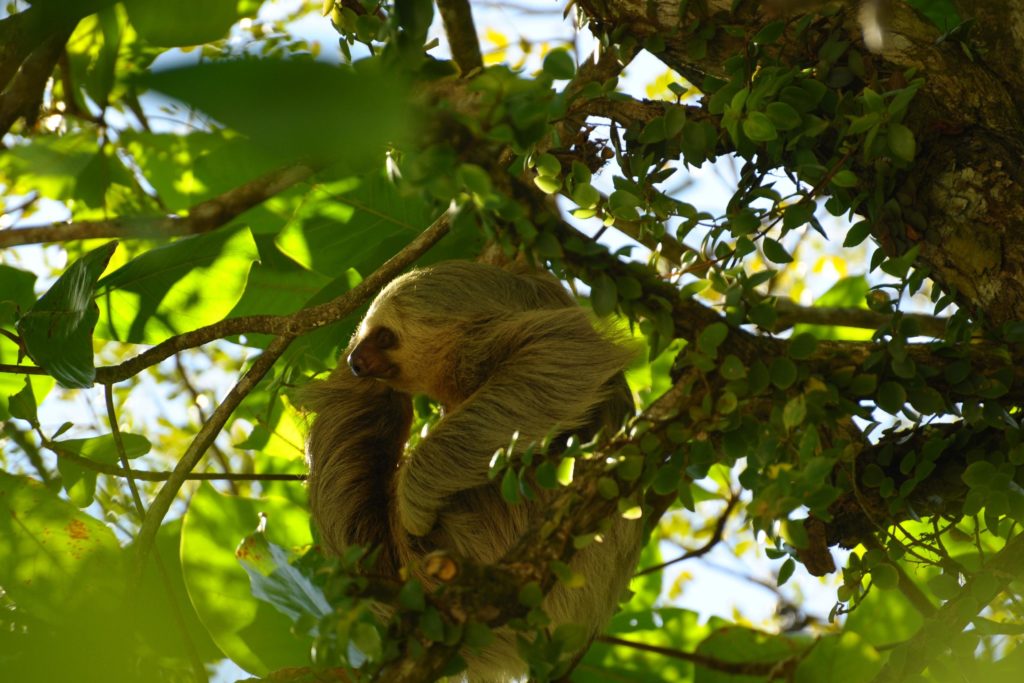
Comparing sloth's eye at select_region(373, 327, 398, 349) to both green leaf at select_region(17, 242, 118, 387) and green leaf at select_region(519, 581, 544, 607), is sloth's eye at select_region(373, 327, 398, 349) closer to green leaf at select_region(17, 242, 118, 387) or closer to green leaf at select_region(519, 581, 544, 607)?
green leaf at select_region(17, 242, 118, 387)

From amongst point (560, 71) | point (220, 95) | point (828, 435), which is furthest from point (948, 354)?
point (220, 95)

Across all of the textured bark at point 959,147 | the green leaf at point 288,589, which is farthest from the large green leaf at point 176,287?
the textured bark at point 959,147

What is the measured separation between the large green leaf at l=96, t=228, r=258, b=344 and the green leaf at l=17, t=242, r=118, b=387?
24 centimetres

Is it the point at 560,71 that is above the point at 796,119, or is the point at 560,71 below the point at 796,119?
below

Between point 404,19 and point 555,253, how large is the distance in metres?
0.57

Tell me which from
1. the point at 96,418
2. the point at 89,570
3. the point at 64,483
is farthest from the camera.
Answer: the point at 96,418

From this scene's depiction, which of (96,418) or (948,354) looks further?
(96,418)

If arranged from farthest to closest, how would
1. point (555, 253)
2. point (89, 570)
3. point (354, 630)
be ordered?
1. point (89, 570)
2. point (555, 253)
3. point (354, 630)

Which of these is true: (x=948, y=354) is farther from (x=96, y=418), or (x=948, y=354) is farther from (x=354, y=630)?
(x=96, y=418)

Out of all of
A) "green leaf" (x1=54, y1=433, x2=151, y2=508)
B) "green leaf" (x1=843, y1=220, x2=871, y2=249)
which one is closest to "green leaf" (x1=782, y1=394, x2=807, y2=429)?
"green leaf" (x1=843, y1=220, x2=871, y2=249)

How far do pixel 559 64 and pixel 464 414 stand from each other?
132 centimetres

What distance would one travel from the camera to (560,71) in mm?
1490

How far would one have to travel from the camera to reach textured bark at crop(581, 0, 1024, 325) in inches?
79.1

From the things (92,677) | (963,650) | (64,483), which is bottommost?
(92,677)
